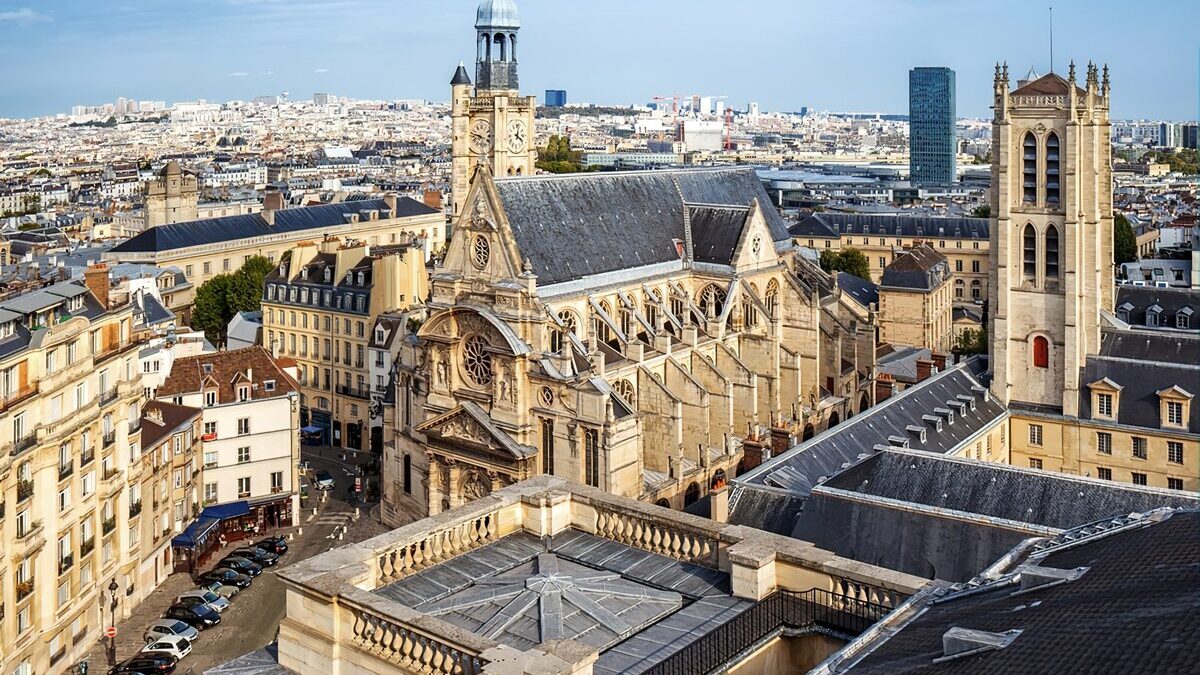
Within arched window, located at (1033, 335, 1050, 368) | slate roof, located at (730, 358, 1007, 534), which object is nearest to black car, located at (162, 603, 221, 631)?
slate roof, located at (730, 358, 1007, 534)

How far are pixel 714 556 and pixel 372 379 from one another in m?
57.1

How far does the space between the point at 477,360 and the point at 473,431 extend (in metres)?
2.84

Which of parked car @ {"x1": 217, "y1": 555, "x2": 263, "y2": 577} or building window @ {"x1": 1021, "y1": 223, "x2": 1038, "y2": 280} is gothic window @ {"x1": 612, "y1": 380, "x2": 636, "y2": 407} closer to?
parked car @ {"x1": 217, "y1": 555, "x2": 263, "y2": 577}

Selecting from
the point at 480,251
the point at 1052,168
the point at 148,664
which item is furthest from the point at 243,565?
the point at 1052,168

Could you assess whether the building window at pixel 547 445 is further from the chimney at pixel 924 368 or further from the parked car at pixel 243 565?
the chimney at pixel 924 368

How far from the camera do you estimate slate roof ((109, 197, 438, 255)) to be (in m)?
98.5

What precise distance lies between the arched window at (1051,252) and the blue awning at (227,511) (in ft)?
119

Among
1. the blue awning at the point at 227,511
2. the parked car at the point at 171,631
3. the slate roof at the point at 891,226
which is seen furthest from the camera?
the slate roof at the point at 891,226

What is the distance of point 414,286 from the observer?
7644 cm

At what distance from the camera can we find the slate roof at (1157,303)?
62.0 m

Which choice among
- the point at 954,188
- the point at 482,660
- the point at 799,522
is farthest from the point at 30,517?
the point at 954,188

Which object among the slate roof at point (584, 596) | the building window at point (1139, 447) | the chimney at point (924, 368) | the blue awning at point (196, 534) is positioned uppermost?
the slate roof at point (584, 596)

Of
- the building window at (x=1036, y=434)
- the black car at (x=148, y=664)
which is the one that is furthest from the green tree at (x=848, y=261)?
the black car at (x=148, y=664)

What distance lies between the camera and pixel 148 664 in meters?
41.8
